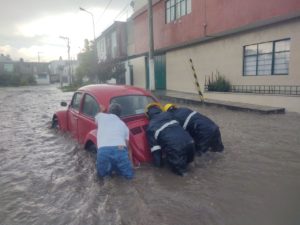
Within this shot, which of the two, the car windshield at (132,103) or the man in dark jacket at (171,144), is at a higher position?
the car windshield at (132,103)

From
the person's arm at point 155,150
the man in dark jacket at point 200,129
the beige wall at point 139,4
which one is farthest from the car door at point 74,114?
the beige wall at point 139,4

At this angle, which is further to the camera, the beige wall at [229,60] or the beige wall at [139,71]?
the beige wall at [139,71]

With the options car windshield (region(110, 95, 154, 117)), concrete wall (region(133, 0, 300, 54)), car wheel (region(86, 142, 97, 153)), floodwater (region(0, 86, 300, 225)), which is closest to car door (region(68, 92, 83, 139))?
floodwater (region(0, 86, 300, 225))

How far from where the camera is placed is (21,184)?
15.8 feet

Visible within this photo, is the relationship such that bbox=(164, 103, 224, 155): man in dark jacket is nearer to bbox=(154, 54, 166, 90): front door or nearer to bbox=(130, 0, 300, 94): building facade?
bbox=(130, 0, 300, 94): building facade

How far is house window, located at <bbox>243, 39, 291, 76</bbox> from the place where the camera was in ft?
36.4

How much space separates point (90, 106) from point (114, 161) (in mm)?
1953

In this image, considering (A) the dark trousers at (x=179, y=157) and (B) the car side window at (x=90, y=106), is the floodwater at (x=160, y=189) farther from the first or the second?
(B) the car side window at (x=90, y=106)

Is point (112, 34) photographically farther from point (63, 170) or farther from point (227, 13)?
point (63, 170)

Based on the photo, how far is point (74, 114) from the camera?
6566 mm

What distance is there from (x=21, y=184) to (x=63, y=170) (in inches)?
33.2

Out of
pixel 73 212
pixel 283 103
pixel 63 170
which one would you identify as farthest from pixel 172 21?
pixel 73 212

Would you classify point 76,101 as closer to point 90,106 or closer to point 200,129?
point 90,106

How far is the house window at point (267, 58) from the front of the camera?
11102 mm
